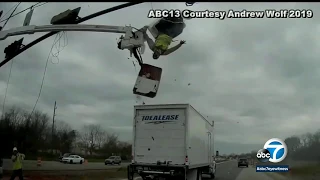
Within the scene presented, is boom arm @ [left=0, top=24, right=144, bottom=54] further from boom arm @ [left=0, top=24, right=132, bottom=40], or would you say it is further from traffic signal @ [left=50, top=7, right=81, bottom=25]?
traffic signal @ [left=50, top=7, right=81, bottom=25]

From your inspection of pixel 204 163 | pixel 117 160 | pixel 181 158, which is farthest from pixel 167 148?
pixel 117 160

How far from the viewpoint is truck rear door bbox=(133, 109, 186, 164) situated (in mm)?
14633

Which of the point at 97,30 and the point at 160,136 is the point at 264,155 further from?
the point at 97,30

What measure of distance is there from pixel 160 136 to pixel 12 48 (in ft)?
23.0

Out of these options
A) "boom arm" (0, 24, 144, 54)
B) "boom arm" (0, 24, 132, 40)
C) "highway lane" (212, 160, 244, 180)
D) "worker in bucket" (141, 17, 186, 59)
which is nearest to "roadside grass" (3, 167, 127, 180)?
"highway lane" (212, 160, 244, 180)

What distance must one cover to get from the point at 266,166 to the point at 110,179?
11059mm

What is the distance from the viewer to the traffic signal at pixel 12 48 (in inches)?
437

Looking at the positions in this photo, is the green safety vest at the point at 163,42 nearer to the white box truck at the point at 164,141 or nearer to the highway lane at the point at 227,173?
the white box truck at the point at 164,141

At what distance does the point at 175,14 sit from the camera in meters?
8.77

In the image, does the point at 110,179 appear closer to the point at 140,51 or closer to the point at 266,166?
the point at 266,166

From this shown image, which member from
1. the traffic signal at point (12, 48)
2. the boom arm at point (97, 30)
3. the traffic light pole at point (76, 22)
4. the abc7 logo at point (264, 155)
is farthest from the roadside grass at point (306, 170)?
the traffic signal at point (12, 48)

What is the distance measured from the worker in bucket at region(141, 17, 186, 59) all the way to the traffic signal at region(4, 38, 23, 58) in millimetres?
4840

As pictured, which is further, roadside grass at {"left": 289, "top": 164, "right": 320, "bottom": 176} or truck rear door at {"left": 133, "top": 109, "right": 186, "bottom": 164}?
roadside grass at {"left": 289, "top": 164, "right": 320, "bottom": 176}

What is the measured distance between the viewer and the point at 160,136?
14.9 meters
